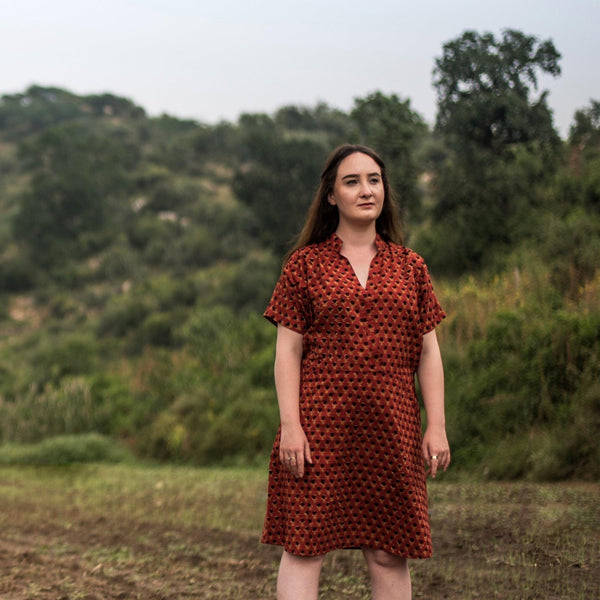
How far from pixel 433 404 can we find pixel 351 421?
295mm

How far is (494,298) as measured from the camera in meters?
9.49

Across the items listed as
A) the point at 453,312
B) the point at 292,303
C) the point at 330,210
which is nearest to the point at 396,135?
the point at 453,312

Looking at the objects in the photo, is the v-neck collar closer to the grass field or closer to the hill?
the grass field

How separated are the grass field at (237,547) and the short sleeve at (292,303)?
1.69 m

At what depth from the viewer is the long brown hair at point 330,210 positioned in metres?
2.81

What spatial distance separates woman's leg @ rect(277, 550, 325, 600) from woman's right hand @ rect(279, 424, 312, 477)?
26 cm

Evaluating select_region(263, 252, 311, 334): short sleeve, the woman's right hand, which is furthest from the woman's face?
the woman's right hand

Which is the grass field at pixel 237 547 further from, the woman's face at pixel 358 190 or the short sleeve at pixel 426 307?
the woman's face at pixel 358 190

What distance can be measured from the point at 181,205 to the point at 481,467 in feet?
99.9

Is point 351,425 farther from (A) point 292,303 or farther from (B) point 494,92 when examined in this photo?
(B) point 494,92

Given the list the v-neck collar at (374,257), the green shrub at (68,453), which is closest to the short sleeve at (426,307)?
the v-neck collar at (374,257)

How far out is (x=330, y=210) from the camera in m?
2.88

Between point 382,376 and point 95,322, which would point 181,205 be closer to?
point 95,322

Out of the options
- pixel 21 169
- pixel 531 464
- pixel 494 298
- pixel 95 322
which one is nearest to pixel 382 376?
pixel 531 464
